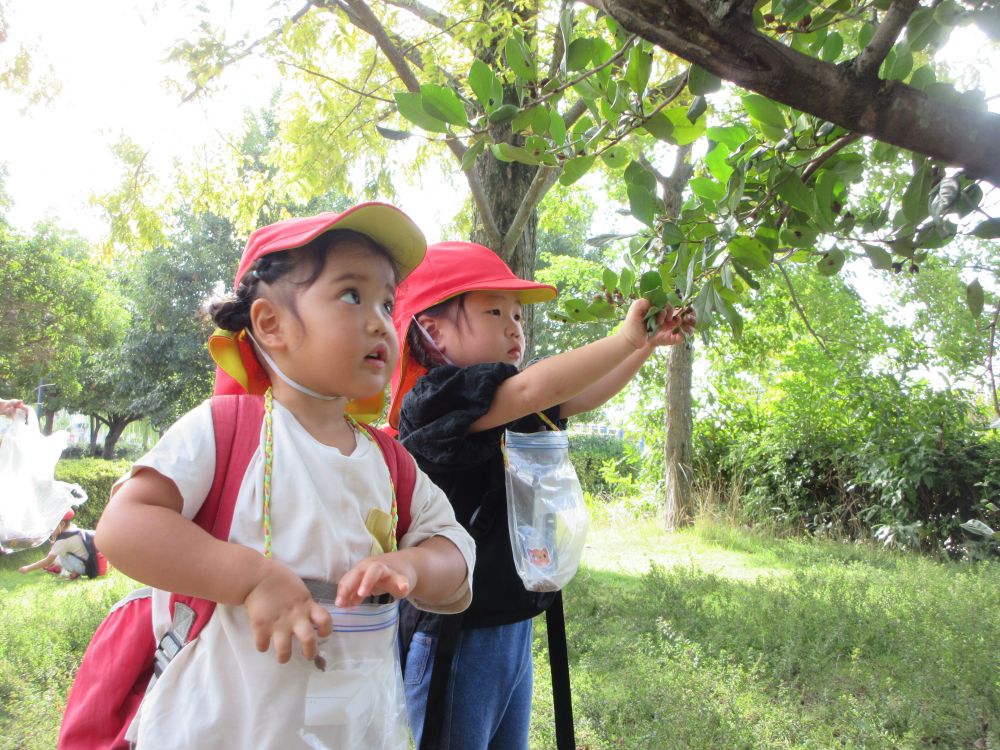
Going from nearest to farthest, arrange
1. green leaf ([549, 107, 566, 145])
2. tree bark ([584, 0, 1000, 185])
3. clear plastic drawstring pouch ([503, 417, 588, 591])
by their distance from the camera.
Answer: tree bark ([584, 0, 1000, 185]), green leaf ([549, 107, 566, 145]), clear plastic drawstring pouch ([503, 417, 588, 591])

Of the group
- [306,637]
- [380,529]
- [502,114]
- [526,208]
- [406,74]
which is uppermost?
[406,74]

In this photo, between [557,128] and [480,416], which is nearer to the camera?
[557,128]

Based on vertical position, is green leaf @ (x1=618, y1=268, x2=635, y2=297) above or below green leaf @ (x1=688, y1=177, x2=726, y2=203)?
below

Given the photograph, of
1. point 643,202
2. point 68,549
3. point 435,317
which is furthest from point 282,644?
point 68,549

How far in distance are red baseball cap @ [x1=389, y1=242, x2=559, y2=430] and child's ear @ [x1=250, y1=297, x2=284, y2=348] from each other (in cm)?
56

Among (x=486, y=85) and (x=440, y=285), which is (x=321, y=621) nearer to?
(x=486, y=85)

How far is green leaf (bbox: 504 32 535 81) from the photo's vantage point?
46.8 inches

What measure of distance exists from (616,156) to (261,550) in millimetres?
908

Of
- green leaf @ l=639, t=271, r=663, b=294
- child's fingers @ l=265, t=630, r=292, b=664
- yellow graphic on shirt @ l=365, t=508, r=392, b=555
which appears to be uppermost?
green leaf @ l=639, t=271, r=663, b=294

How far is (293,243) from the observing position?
47.7 inches

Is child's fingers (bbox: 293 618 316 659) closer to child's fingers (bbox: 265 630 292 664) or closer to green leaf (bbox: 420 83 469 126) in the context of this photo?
child's fingers (bbox: 265 630 292 664)

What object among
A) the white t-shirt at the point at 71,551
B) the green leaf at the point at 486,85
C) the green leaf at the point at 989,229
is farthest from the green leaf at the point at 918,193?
the white t-shirt at the point at 71,551

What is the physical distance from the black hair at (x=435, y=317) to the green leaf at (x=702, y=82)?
840 mm

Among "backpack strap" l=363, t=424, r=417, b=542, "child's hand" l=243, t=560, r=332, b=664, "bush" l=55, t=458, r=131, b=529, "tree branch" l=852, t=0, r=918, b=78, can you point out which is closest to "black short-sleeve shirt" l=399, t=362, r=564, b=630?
"backpack strap" l=363, t=424, r=417, b=542
